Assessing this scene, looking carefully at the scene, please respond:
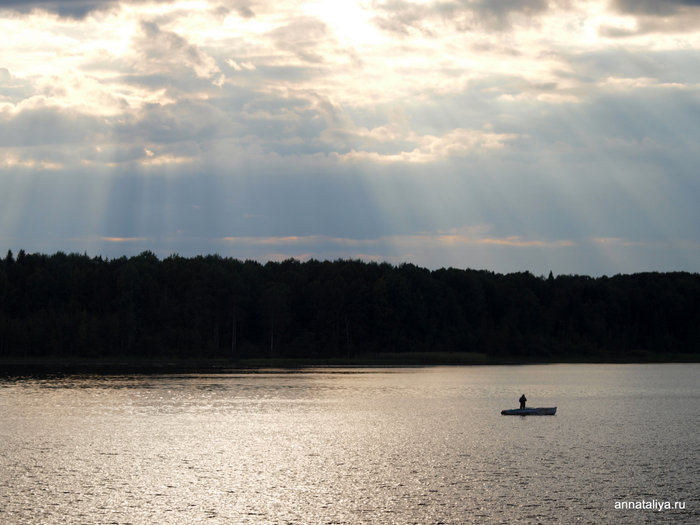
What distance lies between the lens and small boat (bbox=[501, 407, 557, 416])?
70.1 metres

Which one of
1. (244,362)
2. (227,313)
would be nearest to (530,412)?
(244,362)

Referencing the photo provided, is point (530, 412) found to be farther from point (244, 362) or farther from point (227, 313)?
point (227, 313)

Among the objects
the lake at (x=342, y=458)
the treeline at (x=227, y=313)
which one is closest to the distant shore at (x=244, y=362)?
the treeline at (x=227, y=313)

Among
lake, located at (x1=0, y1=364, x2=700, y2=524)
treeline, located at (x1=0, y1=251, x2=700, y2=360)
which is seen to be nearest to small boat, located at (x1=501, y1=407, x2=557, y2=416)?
lake, located at (x1=0, y1=364, x2=700, y2=524)

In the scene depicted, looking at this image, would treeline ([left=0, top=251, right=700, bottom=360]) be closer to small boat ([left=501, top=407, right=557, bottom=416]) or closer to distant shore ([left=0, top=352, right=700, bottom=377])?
distant shore ([left=0, top=352, right=700, bottom=377])

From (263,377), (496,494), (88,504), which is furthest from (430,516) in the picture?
(263,377)

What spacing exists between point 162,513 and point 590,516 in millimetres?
18880

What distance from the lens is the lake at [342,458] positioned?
113ft

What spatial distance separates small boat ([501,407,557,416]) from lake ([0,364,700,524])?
4.12ft

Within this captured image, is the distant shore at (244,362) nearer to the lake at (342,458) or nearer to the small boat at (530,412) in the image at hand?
the lake at (342,458)

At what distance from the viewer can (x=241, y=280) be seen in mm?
171000

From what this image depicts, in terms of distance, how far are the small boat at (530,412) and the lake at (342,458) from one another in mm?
1257

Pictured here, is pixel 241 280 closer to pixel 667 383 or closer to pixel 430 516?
pixel 667 383

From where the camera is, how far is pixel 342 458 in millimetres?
48375
